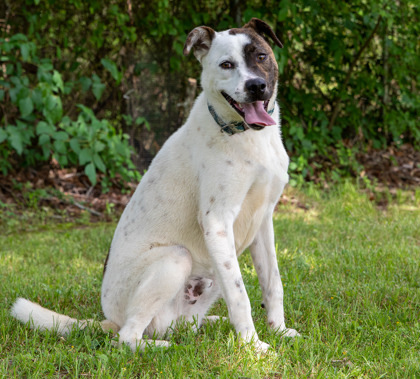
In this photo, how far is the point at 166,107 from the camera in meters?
7.37

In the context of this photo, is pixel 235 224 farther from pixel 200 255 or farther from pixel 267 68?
pixel 267 68

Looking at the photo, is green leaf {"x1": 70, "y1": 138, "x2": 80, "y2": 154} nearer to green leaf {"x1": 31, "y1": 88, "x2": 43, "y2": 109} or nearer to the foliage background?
the foliage background

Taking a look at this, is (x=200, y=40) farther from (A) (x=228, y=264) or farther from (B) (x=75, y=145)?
(B) (x=75, y=145)

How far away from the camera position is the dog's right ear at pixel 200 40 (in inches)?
116

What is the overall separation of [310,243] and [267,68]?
2.29 metres

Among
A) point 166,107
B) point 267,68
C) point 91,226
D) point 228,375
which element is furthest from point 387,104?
point 228,375

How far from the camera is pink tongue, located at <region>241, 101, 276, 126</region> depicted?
278 cm

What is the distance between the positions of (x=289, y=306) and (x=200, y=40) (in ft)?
5.54

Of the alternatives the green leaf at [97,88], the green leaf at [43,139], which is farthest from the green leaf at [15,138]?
the green leaf at [97,88]

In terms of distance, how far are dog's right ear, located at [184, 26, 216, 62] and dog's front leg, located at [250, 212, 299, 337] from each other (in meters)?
0.99

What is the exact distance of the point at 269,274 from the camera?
3137 millimetres

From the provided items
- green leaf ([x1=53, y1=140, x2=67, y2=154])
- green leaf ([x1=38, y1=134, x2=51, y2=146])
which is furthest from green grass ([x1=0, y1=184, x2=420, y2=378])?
green leaf ([x1=38, y1=134, x2=51, y2=146])

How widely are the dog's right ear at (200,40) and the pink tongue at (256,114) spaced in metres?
0.47

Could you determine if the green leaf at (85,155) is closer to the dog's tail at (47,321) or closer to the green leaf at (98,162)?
the green leaf at (98,162)
